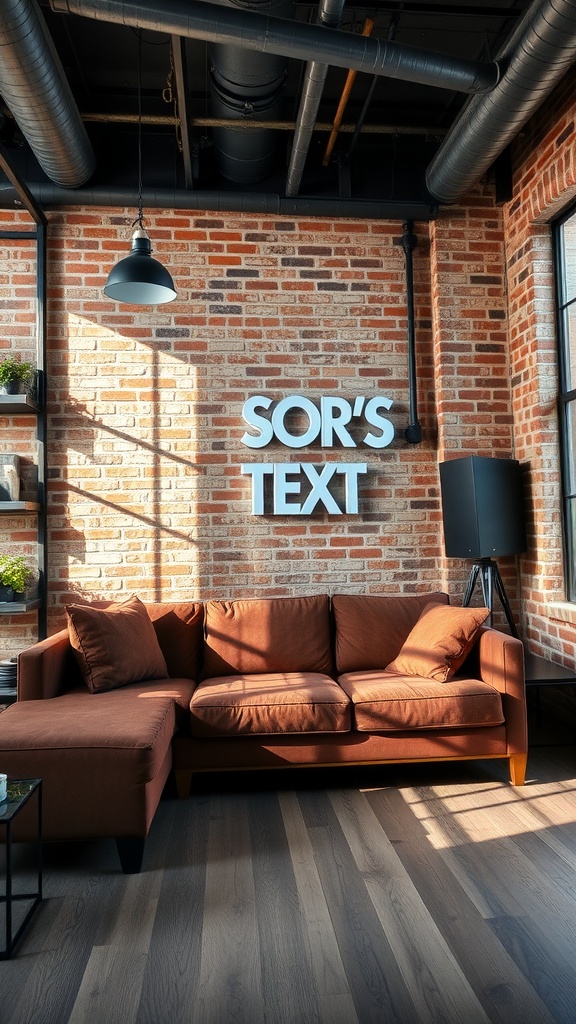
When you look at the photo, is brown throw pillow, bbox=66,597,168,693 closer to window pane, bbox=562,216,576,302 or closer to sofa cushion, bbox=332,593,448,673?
sofa cushion, bbox=332,593,448,673

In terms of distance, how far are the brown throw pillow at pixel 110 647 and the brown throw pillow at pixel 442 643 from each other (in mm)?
1321

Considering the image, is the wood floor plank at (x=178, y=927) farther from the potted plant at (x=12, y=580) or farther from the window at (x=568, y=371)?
the window at (x=568, y=371)

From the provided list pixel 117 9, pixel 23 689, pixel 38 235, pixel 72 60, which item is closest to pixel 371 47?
pixel 117 9

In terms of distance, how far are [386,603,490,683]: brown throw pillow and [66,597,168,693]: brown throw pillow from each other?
4.34ft

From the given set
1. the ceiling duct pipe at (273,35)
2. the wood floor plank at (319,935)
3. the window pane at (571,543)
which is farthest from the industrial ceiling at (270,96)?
the wood floor plank at (319,935)

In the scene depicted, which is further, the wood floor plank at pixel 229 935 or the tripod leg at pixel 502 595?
the tripod leg at pixel 502 595

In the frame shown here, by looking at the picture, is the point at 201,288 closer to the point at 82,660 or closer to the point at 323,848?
the point at 82,660

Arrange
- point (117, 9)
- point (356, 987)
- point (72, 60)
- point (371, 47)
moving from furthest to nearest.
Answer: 1. point (72, 60)
2. point (371, 47)
3. point (117, 9)
4. point (356, 987)

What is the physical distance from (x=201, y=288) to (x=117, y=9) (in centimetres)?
184

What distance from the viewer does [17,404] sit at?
4.09 m

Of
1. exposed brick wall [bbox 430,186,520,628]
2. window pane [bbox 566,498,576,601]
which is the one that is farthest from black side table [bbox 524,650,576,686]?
exposed brick wall [bbox 430,186,520,628]

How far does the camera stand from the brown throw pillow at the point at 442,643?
3613mm

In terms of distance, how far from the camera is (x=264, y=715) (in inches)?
132

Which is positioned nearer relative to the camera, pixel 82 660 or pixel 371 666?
pixel 82 660
